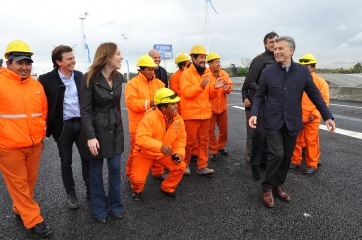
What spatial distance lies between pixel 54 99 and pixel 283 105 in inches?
107

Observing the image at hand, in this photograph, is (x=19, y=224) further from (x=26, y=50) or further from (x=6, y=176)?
(x=26, y=50)

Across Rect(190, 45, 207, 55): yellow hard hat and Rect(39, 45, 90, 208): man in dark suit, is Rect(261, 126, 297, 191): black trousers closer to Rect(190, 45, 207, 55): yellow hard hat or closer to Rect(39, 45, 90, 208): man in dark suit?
Rect(190, 45, 207, 55): yellow hard hat

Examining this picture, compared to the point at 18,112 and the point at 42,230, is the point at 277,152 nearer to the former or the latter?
the point at 42,230

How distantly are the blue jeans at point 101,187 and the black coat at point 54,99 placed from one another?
0.63m

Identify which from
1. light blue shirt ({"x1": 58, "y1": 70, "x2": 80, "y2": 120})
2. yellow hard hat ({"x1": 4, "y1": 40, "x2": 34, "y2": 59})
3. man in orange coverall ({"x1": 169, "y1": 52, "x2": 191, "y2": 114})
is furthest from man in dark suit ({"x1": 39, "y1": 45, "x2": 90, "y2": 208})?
man in orange coverall ({"x1": 169, "y1": 52, "x2": 191, "y2": 114})

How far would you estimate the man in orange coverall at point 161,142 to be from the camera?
361 cm

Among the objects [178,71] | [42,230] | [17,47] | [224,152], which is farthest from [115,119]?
[224,152]

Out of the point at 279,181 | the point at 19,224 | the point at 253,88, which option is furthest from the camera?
the point at 253,88

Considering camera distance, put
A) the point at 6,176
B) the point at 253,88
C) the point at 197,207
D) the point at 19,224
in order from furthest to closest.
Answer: the point at 253,88
the point at 197,207
the point at 19,224
the point at 6,176

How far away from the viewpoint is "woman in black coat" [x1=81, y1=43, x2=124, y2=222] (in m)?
2.97

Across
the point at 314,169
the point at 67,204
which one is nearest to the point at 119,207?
the point at 67,204

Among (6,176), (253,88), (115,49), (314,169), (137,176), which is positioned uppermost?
(115,49)

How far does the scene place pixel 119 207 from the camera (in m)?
3.32

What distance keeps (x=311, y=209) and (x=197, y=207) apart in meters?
1.35
